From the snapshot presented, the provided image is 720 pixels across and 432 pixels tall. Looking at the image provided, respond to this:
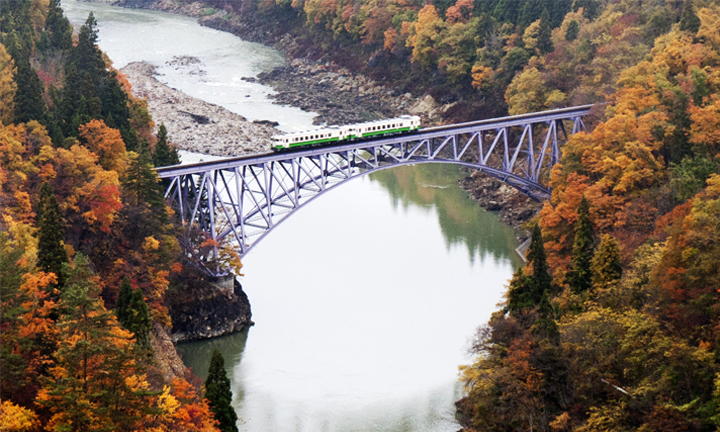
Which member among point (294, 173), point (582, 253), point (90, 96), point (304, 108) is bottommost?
point (304, 108)

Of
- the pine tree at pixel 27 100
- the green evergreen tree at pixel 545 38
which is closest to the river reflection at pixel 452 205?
the green evergreen tree at pixel 545 38

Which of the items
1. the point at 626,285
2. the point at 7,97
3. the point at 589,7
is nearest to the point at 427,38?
the point at 589,7

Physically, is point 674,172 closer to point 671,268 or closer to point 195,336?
point 671,268

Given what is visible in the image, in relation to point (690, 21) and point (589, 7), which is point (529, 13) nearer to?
point (589, 7)

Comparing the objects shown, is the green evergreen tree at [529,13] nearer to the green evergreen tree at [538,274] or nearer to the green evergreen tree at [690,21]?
the green evergreen tree at [690,21]

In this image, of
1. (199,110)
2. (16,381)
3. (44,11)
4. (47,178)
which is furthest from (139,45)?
(16,381)

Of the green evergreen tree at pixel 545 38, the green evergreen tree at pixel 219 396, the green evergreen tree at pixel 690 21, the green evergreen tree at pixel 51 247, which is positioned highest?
the green evergreen tree at pixel 690 21
